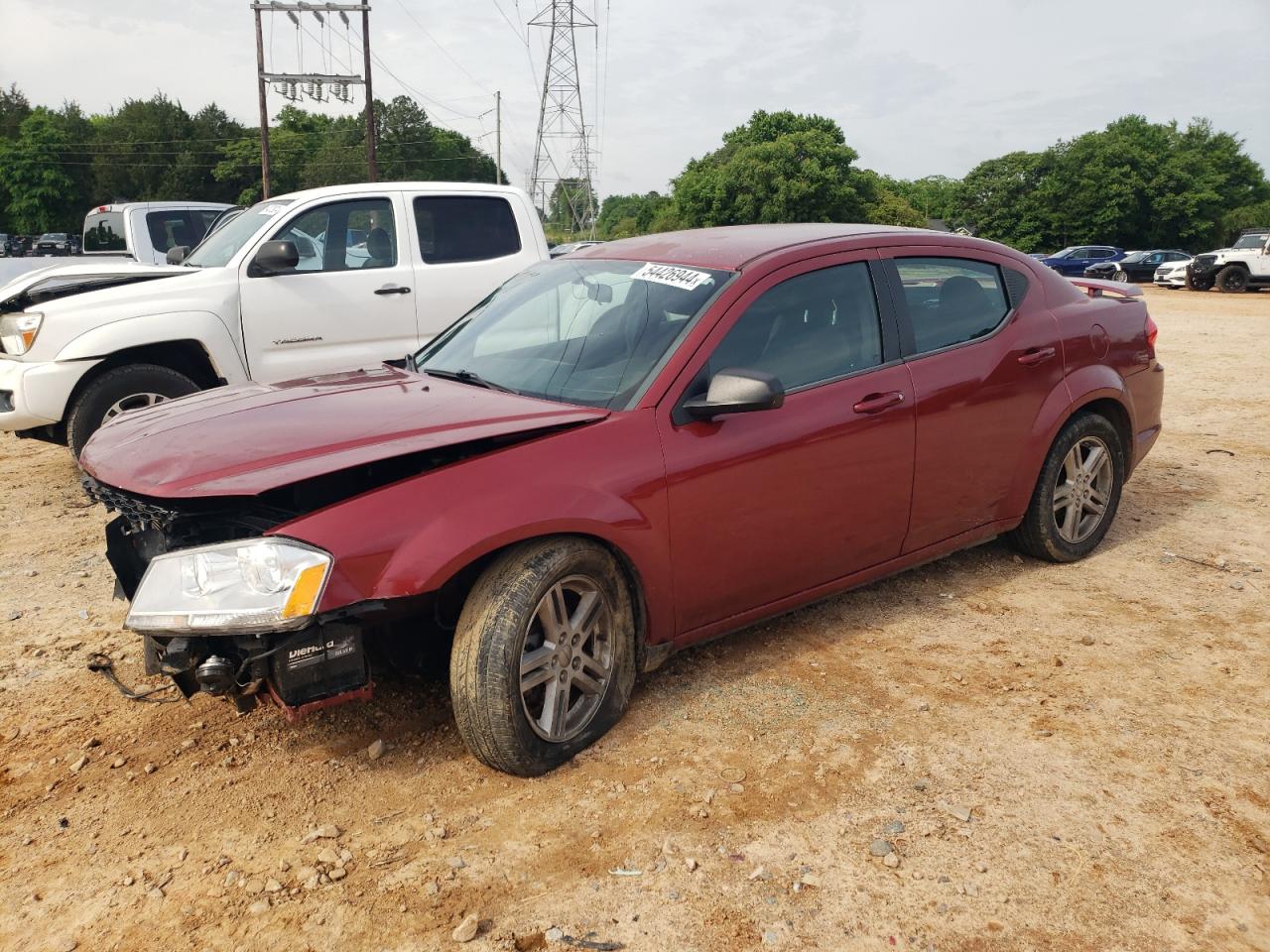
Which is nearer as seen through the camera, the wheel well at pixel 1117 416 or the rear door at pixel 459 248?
the wheel well at pixel 1117 416

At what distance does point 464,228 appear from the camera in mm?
7590

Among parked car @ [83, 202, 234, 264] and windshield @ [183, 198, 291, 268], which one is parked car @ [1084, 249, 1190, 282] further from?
windshield @ [183, 198, 291, 268]

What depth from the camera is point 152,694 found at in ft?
11.6

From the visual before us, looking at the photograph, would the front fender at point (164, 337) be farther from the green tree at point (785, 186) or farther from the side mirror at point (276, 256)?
the green tree at point (785, 186)

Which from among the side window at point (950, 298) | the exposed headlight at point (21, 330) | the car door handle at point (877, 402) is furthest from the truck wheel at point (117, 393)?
the side window at point (950, 298)

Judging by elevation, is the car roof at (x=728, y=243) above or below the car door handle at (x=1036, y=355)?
above

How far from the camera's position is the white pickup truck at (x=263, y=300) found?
614cm

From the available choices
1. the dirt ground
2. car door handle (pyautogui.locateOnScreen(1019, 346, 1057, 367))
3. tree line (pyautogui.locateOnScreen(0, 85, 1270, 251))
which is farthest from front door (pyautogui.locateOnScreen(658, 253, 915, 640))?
tree line (pyautogui.locateOnScreen(0, 85, 1270, 251))

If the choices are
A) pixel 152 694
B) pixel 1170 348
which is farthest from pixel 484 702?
pixel 1170 348

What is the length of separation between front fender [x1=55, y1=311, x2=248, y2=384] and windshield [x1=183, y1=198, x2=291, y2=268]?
2.04 ft

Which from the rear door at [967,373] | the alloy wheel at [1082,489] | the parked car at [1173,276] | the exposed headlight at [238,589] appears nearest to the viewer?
the exposed headlight at [238,589]

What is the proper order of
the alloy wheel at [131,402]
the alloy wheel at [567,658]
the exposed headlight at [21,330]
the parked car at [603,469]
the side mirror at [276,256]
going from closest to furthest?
1. the parked car at [603,469]
2. the alloy wheel at [567,658]
3. the exposed headlight at [21,330]
4. the alloy wheel at [131,402]
5. the side mirror at [276,256]

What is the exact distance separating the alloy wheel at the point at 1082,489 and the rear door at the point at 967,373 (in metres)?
0.44

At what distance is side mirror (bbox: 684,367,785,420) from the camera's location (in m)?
3.10
